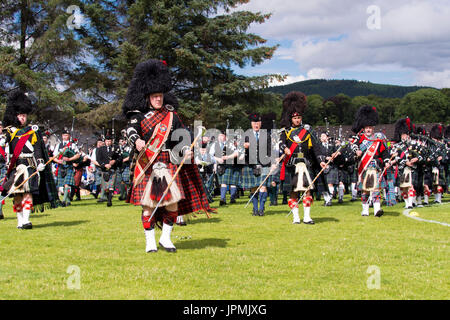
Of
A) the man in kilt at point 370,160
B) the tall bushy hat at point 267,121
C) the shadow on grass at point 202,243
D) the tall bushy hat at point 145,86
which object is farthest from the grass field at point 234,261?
the tall bushy hat at point 267,121

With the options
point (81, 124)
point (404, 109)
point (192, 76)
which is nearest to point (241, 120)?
point (192, 76)

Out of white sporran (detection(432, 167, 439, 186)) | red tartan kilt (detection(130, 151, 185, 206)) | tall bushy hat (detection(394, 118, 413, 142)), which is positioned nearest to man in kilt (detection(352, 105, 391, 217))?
tall bushy hat (detection(394, 118, 413, 142))

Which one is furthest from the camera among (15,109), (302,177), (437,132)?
(437,132)

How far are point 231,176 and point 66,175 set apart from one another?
5.62m

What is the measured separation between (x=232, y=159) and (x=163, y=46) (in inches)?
764

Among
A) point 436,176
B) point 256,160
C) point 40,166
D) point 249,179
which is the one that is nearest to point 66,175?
point 249,179

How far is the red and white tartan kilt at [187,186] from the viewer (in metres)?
7.54

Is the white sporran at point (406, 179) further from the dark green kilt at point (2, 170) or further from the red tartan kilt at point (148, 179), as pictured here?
the dark green kilt at point (2, 170)

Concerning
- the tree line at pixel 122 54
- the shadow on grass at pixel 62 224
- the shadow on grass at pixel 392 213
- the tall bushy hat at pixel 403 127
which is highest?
the tree line at pixel 122 54

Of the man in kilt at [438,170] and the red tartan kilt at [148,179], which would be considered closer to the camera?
the red tartan kilt at [148,179]

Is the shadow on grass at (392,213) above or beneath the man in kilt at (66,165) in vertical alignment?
beneath

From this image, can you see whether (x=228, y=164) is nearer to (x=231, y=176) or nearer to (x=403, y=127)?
(x=231, y=176)

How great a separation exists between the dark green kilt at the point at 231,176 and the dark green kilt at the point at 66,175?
509cm

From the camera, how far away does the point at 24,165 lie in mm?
10367
